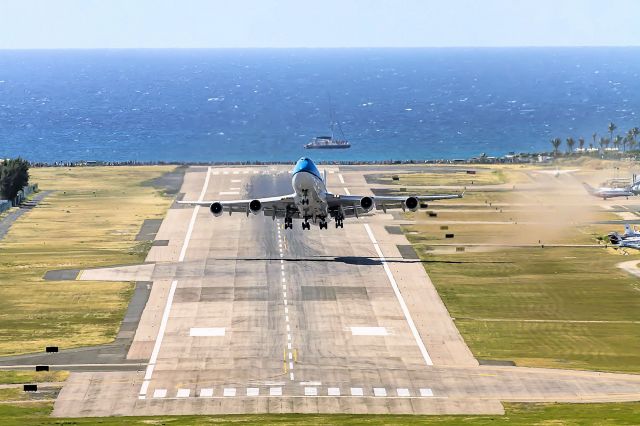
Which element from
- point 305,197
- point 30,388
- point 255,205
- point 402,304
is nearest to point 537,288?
point 402,304

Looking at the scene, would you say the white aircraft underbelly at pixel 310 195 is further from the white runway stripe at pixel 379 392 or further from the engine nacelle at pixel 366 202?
the white runway stripe at pixel 379 392

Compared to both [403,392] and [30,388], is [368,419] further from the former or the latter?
[30,388]

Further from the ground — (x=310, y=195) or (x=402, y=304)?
(x=310, y=195)

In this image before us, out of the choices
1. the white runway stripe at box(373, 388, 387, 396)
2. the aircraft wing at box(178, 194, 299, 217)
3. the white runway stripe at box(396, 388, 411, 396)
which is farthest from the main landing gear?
the white runway stripe at box(396, 388, 411, 396)

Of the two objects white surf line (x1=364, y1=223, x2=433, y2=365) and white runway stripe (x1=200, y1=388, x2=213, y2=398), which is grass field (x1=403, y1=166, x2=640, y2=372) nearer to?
white surf line (x1=364, y1=223, x2=433, y2=365)

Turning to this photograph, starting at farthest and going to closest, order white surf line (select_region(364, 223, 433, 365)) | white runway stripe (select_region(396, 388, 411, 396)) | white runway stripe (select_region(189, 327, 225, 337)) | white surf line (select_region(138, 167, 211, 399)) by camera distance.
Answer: white runway stripe (select_region(189, 327, 225, 337))
white surf line (select_region(364, 223, 433, 365))
white surf line (select_region(138, 167, 211, 399))
white runway stripe (select_region(396, 388, 411, 396))

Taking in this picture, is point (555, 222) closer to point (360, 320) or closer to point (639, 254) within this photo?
point (639, 254)

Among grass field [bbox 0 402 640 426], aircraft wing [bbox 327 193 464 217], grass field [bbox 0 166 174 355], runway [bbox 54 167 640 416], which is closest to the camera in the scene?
grass field [bbox 0 402 640 426]

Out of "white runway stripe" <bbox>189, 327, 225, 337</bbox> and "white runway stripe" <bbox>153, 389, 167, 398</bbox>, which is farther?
"white runway stripe" <bbox>189, 327, 225, 337</bbox>
